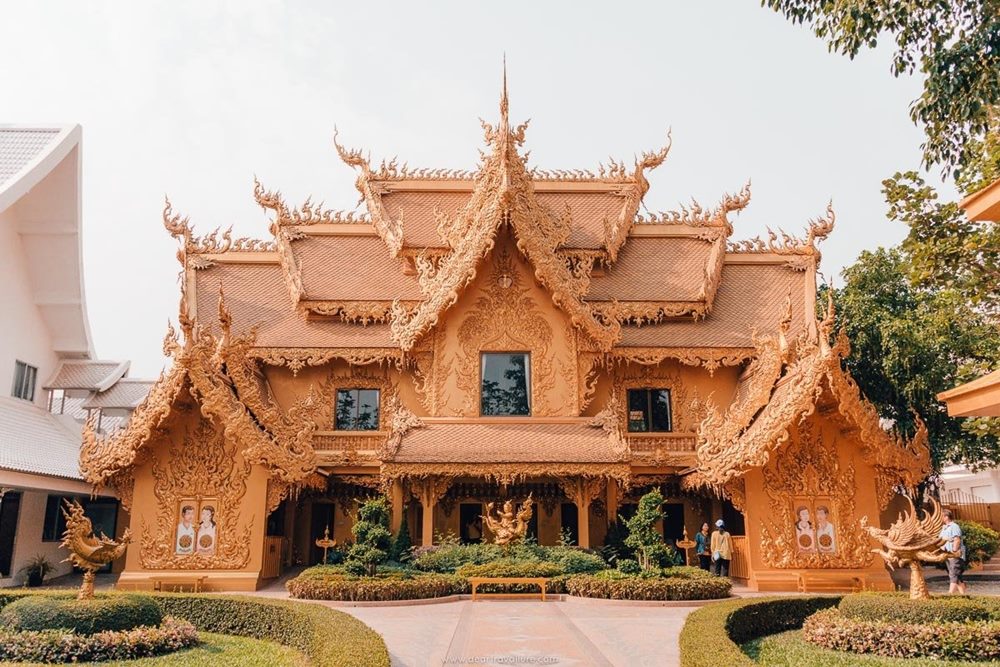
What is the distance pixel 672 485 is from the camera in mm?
16516

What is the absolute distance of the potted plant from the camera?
580 inches

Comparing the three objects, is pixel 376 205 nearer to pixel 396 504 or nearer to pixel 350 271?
pixel 350 271

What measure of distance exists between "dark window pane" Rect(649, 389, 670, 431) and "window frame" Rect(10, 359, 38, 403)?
1248cm

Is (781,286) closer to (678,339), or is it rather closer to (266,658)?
(678,339)

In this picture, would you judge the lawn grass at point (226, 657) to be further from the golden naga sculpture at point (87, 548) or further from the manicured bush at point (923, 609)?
the manicured bush at point (923, 609)

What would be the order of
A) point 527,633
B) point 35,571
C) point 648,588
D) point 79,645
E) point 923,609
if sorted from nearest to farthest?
1. point 79,645
2. point 923,609
3. point 527,633
4. point 648,588
5. point 35,571

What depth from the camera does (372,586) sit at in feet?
37.1

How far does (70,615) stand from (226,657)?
1.45m

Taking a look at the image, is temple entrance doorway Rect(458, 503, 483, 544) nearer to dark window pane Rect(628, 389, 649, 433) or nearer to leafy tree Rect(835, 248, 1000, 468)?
dark window pane Rect(628, 389, 649, 433)

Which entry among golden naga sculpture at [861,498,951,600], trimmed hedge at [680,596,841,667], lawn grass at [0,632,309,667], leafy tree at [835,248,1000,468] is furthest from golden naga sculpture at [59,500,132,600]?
leafy tree at [835,248,1000,468]

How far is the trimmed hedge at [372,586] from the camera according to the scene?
11.2 metres

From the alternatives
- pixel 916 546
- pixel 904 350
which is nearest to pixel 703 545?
pixel 916 546

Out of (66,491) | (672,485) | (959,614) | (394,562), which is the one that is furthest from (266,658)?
(672,485)

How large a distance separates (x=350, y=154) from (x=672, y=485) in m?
10.3
